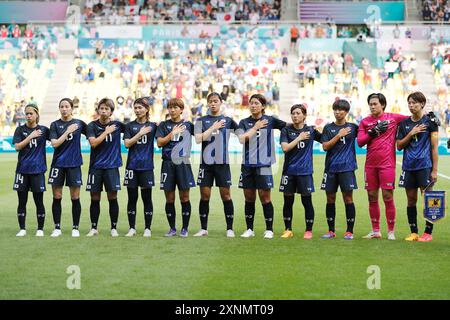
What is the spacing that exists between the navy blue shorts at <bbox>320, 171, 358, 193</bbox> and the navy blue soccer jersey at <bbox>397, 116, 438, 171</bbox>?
742 millimetres

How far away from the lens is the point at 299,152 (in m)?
11.8

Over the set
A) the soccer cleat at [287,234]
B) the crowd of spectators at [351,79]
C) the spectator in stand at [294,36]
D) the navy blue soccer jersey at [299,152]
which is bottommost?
the soccer cleat at [287,234]

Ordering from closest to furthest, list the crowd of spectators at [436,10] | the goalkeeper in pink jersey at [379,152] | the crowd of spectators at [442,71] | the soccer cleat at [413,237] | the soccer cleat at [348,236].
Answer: the goalkeeper in pink jersey at [379,152], the soccer cleat at [413,237], the soccer cleat at [348,236], the crowd of spectators at [442,71], the crowd of spectators at [436,10]

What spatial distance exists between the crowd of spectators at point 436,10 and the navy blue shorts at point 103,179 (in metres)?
34.6

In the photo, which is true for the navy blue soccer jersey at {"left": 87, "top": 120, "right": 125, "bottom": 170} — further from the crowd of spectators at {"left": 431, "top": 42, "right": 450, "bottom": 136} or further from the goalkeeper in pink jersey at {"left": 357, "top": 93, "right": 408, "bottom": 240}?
the crowd of spectators at {"left": 431, "top": 42, "right": 450, "bottom": 136}

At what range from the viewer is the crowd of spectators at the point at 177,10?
4447 cm

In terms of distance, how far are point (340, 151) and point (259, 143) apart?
1133 millimetres

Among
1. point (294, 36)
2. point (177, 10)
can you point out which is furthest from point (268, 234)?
point (177, 10)

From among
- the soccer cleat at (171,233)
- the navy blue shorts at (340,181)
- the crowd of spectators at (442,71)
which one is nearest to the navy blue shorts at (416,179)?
the navy blue shorts at (340,181)

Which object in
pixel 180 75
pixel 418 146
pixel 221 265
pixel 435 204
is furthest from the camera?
pixel 180 75

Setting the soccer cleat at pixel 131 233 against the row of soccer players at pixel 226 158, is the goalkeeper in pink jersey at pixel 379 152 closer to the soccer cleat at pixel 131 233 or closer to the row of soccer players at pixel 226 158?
the row of soccer players at pixel 226 158

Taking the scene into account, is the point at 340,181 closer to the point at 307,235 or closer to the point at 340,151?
the point at 340,151

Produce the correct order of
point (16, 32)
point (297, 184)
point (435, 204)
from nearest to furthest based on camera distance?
1. point (435, 204)
2. point (297, 184)
3. point (16, 32)

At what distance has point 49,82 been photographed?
41844 millimetres
